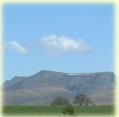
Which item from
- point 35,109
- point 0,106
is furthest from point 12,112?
point 0,106

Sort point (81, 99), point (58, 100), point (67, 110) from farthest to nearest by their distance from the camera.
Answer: point (81, 99)
point (58, 100)
point (67, 110)

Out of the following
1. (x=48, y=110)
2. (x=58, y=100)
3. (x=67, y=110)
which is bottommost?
(x=67, y=110)

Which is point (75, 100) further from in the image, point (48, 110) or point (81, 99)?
point (48, 110)

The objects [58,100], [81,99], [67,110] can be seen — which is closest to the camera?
[67,110]

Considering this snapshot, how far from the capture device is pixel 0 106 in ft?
22.8

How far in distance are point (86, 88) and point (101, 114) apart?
3.56ft

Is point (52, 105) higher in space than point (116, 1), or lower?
lower

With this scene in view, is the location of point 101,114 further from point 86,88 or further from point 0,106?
point 0,106

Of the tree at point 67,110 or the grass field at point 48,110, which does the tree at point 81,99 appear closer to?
the grass field at point 48,110

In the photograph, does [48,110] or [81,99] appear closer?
[48,110]

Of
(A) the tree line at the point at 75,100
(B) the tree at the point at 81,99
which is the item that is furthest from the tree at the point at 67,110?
(B) the tree at the point at 81,99

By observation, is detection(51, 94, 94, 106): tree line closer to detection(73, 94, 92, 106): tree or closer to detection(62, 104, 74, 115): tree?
detection(73, 94, 92, 106): tree

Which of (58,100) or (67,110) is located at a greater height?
(58,100)

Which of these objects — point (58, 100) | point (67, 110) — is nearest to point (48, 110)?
point (58, 100)
